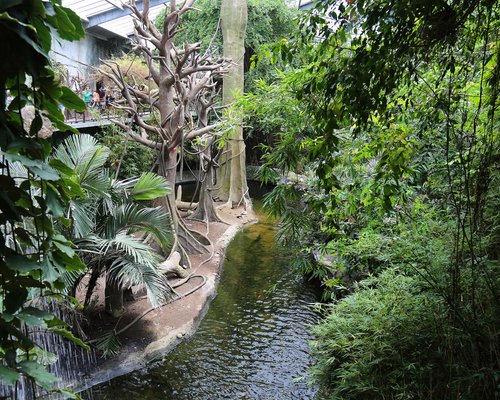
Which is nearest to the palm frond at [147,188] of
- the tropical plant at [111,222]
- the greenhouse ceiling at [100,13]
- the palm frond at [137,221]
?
the tropical plant at [111,222]

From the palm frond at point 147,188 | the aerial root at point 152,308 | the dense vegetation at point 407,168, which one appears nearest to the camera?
the dense vegetation at point 407,168

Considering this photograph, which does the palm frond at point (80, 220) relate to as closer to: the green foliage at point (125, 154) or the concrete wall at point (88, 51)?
the green foliage at point (125, 154)

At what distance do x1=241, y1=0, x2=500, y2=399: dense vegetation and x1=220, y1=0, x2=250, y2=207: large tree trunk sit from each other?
996 cm

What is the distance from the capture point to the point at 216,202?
14.8 meters

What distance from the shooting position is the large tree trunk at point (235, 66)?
46.9 feet

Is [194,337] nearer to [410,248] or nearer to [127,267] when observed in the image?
[127,267]

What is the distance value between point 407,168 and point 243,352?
158 inches

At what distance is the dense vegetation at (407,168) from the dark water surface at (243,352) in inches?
48.0

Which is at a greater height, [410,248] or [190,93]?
[190,93]

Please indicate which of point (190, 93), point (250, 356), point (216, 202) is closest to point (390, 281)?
point (250, 356)

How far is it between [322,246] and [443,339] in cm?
219

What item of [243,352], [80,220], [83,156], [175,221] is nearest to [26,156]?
[80,220]

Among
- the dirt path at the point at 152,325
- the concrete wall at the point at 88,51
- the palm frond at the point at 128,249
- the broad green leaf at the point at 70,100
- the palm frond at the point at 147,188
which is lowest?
the dirt path at the point at 152,325

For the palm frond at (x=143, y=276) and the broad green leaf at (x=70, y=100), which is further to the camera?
the palm frond at (x=143, y=276)
